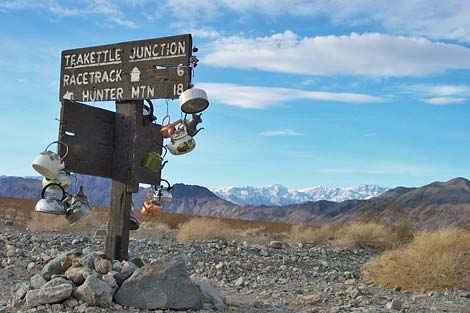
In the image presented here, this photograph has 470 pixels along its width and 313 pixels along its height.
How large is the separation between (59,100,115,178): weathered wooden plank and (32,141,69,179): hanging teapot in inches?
6.0

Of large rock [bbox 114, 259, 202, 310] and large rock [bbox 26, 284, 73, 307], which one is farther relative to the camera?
large rock [bbox 114, 259, 202, 310]

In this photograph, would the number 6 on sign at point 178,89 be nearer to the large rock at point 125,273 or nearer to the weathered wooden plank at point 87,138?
the weathered wooden plank at point 87,138

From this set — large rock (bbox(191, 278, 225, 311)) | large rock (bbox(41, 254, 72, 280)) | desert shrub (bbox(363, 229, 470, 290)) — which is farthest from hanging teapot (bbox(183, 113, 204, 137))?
desert shrub (bbox(363, 229, 470, 290))

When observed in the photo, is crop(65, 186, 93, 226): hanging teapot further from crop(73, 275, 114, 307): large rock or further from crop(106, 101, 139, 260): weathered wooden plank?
crop(73, 275, 114, 307): large rock

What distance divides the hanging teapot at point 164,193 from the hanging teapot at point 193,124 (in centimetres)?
89

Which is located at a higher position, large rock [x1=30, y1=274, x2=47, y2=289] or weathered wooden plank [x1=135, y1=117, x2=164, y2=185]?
weathered wooden plank [x1=135, y1=117, x2=164, y2=185]

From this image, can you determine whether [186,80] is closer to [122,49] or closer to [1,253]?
[122,49]

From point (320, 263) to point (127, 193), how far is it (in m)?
7.64

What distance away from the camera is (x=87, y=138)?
658 centimetres

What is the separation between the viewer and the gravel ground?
7445 mm

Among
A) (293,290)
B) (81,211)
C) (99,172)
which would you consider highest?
(99,172)

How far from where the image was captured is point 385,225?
20.5 m

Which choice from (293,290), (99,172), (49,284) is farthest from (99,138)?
(293,290)

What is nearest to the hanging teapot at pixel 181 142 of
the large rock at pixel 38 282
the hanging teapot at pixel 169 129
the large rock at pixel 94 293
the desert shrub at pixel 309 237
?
the hanging teapot at pixel 169 129
